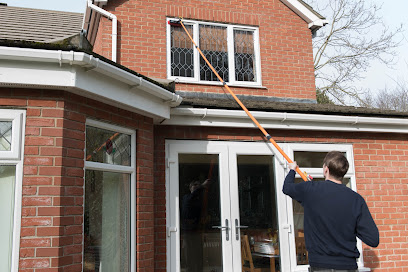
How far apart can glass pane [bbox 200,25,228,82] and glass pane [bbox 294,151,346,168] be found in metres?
2.39

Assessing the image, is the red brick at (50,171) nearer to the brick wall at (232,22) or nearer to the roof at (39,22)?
the brick wall at (232,22)

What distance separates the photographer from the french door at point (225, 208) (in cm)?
585

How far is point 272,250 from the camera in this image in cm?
624

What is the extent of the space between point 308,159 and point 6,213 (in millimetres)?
4692

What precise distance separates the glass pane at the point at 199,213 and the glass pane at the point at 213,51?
247cm

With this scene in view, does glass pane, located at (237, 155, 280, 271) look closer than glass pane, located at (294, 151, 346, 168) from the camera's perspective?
Yes

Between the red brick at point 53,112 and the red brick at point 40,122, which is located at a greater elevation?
the red brick at point 53,112

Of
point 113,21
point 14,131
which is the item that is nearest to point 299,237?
point 14,131

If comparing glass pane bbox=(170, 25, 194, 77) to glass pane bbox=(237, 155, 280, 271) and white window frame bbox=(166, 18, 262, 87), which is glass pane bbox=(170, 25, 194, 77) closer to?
white window frame bbox=(166, 18, 262, 87)

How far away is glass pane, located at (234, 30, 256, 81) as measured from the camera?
833 centimetres

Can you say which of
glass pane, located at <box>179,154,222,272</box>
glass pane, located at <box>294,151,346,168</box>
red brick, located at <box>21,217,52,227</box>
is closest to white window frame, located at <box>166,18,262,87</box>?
glass pane, located at <box>294,151,346,168</box>

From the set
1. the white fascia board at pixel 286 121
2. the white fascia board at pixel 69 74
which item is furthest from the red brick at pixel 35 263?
the white fascia board at pixel 286 121

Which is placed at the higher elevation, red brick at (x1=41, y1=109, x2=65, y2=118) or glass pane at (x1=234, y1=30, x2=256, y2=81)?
glass pane at (x1=234, y1=30, x2=256, y2=81)

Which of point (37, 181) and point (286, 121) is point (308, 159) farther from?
point (37, 181)
